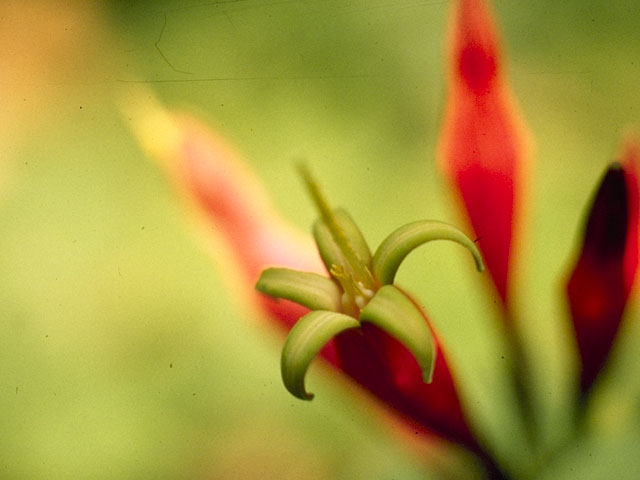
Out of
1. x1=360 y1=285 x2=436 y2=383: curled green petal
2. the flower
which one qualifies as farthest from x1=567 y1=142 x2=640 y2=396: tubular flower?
x1=360 y1=285 x2=436 y2=383: curled green petal

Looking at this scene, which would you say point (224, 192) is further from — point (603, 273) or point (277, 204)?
point (603, 273)

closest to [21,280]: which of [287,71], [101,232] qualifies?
[101,232]

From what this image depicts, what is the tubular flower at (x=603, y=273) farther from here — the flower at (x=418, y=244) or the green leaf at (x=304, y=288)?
the green leaf at (x=304, y=288)

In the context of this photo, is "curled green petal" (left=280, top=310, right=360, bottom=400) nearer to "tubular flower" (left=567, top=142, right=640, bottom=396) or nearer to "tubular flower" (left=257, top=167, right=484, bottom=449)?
"tubular flower" (left=257, top=167, right=484, bottom=449)

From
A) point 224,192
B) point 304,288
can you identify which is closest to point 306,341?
point 304,288

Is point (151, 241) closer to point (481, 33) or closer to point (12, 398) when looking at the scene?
point (12, 398)

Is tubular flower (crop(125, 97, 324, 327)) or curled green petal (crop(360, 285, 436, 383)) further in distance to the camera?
tubular flower (crop(125, 97, 324, 327))
